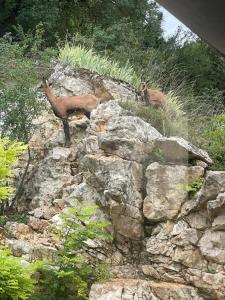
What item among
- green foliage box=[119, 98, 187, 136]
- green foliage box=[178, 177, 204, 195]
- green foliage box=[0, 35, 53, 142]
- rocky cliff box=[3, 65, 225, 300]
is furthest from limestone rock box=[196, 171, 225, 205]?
green foliage box=[0, 35, 53, 142]

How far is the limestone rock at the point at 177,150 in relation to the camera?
29.2ft

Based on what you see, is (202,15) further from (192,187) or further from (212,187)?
(192,187)

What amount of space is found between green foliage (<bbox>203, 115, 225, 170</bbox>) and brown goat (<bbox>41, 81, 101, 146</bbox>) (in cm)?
202

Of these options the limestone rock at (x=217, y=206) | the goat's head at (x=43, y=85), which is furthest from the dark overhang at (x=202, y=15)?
the goat's head at (x=43, y=85)

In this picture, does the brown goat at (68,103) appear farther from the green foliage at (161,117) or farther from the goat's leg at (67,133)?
the green foliage at (161,117)

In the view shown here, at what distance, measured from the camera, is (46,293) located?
7.00m

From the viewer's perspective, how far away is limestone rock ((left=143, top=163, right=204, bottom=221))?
862 centimetres

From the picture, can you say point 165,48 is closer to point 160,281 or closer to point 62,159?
point 62,159

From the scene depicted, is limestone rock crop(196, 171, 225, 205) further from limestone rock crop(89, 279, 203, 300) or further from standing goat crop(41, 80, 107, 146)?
standing goat crop(41, 80, 107, 146)

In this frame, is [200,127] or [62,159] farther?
[200,127]

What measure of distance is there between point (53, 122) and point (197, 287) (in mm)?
4103

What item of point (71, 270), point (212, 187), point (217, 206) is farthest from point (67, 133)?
point (71, 270)

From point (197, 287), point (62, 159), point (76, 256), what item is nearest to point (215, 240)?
point (197, 287)

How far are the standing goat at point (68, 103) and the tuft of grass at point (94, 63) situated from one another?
4.94 feet
